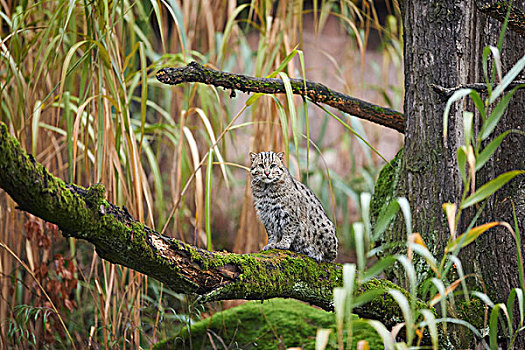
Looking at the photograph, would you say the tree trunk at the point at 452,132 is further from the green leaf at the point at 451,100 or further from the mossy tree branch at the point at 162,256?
the green leaf at the point at 451,100

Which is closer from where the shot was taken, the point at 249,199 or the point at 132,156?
the point at 132,156

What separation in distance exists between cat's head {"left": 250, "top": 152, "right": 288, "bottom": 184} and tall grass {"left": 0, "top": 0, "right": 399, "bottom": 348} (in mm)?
127

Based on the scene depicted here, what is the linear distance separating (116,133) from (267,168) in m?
0.54

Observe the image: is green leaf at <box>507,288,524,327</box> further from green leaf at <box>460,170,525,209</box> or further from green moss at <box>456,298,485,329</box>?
green moss at <box>456,298,485,329</box>

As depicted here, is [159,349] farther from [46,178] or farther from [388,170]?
[46,178]

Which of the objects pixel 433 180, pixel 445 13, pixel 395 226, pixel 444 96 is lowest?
pixel 395 226

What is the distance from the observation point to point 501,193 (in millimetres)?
1927

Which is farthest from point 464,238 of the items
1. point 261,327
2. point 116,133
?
point 261,327

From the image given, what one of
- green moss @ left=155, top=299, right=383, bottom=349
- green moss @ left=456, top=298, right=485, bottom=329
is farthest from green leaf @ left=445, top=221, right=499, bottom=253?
green moss @ left=155, top=299, right=383, bottom=349

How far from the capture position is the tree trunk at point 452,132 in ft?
6.23

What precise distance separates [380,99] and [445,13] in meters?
2.47

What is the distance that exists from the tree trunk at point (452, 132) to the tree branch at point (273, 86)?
13 cm

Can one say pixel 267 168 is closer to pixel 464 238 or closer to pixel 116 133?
pixel 116 133

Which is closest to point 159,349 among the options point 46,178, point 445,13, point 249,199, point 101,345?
point 101,345
